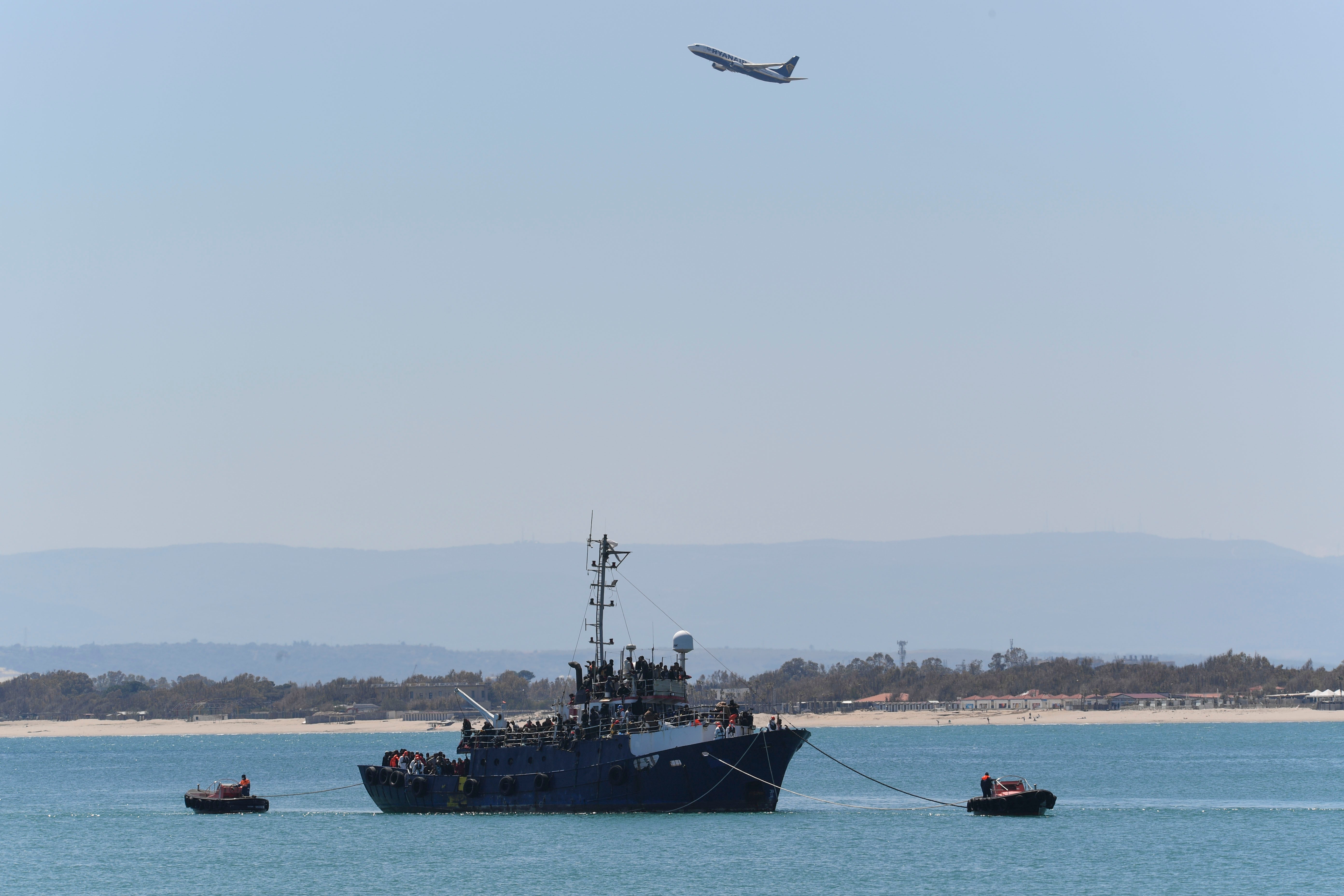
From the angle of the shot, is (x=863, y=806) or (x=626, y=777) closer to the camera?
(x=626, y=777)

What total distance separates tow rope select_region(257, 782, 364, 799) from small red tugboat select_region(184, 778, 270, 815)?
31.1 ft

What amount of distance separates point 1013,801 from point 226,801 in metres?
45.7

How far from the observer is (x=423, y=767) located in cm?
8362

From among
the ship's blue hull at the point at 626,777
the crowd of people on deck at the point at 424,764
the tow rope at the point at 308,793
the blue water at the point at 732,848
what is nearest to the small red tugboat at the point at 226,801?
the blue water at the point at 732,848

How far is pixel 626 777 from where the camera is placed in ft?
240

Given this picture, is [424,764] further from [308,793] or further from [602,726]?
[308,793]

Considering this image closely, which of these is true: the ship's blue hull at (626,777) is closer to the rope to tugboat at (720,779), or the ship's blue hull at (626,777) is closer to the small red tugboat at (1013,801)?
the rope to tugboat at (720,779)

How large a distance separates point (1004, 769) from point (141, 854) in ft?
254

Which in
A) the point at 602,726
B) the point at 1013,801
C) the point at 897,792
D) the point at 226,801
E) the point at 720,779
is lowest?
the point at 897,792

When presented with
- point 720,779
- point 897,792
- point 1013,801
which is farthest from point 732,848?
point 897,792

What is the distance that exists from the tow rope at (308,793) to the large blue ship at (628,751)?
93.6 ft

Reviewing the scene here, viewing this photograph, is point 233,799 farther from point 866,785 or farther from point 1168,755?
point 1168,755

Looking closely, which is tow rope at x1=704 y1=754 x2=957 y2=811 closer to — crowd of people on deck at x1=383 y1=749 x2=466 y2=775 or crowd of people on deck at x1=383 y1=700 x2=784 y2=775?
crowd of people on deck at x1=383 y1=700 x2=784 y2=775

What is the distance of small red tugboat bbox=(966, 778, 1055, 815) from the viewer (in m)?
78.1
